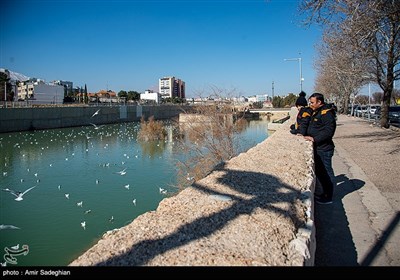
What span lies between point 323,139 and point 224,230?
307cm

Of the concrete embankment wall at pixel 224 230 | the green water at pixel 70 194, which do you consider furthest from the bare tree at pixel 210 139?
the concrete embankment wall at pixel 224 230

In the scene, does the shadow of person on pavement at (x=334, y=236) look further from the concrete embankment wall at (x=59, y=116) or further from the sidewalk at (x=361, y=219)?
the concrete embankment wall at (x=59, y=116)

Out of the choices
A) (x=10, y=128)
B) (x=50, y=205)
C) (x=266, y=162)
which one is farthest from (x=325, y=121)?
(x=10, y=128)

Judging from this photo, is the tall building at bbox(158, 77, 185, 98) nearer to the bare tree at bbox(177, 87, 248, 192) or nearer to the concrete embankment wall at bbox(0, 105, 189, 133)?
the concrete embankment wall at bbox(0, 105, 189, 133)

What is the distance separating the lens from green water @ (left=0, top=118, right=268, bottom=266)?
26.2 feet

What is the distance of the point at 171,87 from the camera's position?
550 ft

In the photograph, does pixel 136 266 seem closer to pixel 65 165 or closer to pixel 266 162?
pixel 266 162

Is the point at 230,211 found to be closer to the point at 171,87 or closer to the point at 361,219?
the point at 361,219

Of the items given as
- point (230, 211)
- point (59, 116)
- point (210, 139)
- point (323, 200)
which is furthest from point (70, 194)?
point (59, 116)

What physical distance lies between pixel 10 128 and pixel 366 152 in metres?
34.1

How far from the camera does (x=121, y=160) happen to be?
63.7ft

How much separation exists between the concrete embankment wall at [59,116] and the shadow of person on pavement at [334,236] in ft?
114

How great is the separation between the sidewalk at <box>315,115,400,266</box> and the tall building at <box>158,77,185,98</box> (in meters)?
161
